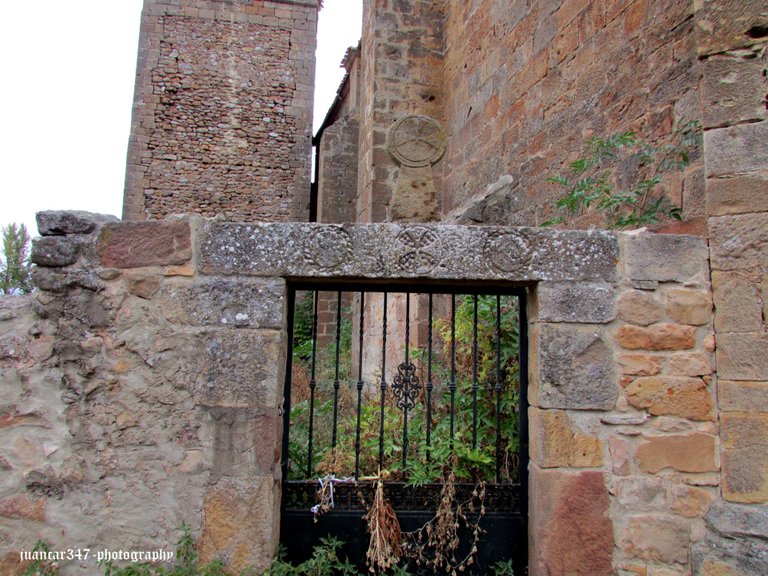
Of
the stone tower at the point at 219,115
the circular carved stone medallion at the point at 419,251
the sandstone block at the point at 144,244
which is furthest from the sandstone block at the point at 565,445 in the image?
the stone tower at the point at 219,115

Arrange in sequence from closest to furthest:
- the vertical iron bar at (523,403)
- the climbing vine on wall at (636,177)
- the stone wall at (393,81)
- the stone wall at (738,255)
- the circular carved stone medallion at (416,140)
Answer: the stone wall at (738,255) < the vertical iron bar at (523,403) < the climbing vine on wall at (636,177) < the circular carved stone medallion at (416,140) < the stone wall at (393,81)

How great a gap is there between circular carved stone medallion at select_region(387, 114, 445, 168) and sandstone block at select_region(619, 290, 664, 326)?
4380mm

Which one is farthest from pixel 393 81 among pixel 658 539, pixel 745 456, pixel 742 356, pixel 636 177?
pixel 658 539

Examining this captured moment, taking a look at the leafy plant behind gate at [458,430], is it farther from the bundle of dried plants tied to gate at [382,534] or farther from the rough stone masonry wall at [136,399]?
the rough stone masonry wall at [136,399]

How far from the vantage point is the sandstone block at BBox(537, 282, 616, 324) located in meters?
2.43

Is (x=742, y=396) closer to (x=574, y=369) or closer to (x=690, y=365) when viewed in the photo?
(x=690, y=365)

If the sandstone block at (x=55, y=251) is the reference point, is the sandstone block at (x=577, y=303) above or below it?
below

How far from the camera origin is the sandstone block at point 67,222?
2.39 metres

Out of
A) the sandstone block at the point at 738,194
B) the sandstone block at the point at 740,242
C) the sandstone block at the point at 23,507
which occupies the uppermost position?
the sandstone block at the point at 738,194

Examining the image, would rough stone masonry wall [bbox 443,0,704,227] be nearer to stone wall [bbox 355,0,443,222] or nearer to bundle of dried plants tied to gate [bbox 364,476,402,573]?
stone wall [bbox 355,0,443,222]

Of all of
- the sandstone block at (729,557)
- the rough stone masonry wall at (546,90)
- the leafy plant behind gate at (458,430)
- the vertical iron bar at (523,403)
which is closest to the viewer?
the sandstone block at (729,557)

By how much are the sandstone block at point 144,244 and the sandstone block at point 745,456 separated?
2.32 meters

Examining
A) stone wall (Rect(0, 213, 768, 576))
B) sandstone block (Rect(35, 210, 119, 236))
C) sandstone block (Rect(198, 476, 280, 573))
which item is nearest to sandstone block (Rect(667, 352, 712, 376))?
stone wall (Rect(0, 213, 768, 576))

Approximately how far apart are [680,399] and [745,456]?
31 cm
